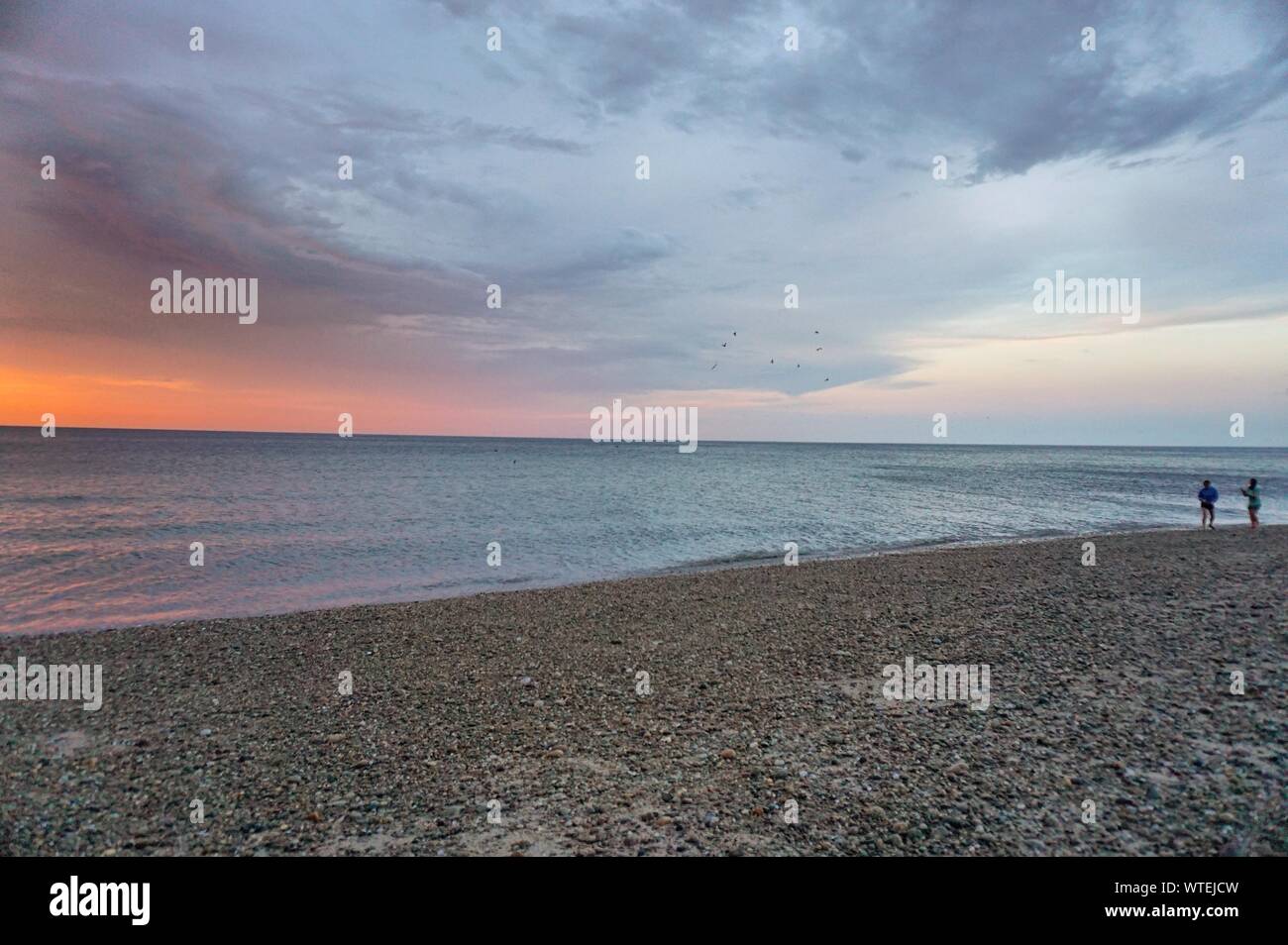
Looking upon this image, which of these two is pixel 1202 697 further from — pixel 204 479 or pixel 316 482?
pixel 204 479

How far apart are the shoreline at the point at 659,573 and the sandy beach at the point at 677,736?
1046 mm

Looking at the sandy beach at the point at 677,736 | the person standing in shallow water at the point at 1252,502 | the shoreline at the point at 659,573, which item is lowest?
the shoreline at the point at 659,573

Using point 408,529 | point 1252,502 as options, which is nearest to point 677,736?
point 408,529

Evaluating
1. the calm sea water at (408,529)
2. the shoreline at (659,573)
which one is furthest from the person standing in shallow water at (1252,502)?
the calm sea water at (408,529)

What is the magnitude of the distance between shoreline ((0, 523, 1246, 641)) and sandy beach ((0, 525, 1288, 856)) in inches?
41.2

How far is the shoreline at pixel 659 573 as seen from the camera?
1631 centimetres

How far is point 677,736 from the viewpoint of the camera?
8.39 meters

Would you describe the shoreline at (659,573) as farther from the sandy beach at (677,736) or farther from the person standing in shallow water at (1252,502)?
the sandy beach at (677,736)

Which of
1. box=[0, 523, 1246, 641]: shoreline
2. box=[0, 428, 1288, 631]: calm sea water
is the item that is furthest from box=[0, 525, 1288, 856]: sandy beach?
box=[0, 428, 1288, 631]: calm sea water

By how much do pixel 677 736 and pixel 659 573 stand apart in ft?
52.6

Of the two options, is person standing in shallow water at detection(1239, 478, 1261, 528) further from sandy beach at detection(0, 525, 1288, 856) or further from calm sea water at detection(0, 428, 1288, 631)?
sandy beach at detection(0, 525, 1288, 856)

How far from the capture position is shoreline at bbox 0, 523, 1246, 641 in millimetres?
16312

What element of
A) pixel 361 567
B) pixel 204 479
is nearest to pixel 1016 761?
pixel 361 567
